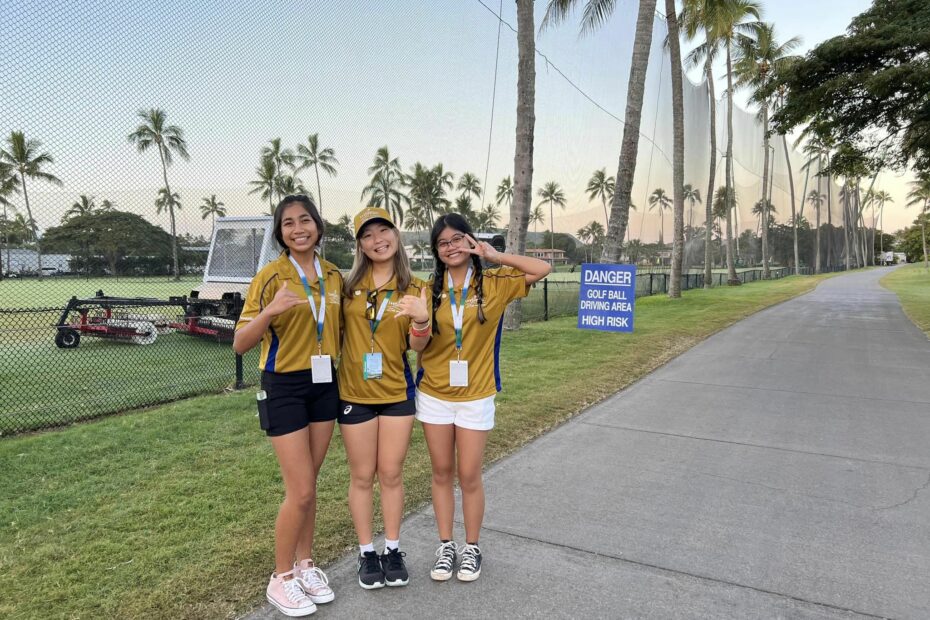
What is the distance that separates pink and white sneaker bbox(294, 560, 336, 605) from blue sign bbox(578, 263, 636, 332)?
6.82 metres

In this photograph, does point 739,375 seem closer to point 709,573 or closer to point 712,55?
point 709,573

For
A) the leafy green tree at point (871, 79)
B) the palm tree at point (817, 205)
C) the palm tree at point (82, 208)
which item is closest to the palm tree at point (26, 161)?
the palm tree at point (82, 208)

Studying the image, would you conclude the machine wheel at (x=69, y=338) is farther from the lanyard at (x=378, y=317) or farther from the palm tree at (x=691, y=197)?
the palm tree at (x=691, y=197)

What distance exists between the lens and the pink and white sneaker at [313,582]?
2.57 metres

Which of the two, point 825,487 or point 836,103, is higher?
point 836,103

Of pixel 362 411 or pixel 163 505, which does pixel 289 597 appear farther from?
pixel 163 505

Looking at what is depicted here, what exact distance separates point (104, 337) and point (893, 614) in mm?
9530

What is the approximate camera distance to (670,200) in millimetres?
33094

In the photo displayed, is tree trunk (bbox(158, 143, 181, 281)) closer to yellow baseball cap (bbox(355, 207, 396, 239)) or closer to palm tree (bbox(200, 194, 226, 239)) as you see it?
palm tree (bbox(200, 194, 226, 239))

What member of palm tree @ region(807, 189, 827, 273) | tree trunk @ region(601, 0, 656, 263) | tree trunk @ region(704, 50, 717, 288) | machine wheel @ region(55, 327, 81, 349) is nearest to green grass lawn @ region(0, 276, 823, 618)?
machine wheel @ region(55, 327, 81, 349)

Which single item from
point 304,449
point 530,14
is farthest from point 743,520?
point 530,14

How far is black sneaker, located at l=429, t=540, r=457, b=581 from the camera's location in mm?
2768

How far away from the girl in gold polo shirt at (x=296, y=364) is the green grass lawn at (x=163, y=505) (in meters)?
0.21

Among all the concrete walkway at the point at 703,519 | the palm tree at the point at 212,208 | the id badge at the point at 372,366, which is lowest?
the concrete walkway at the point at 703,519
